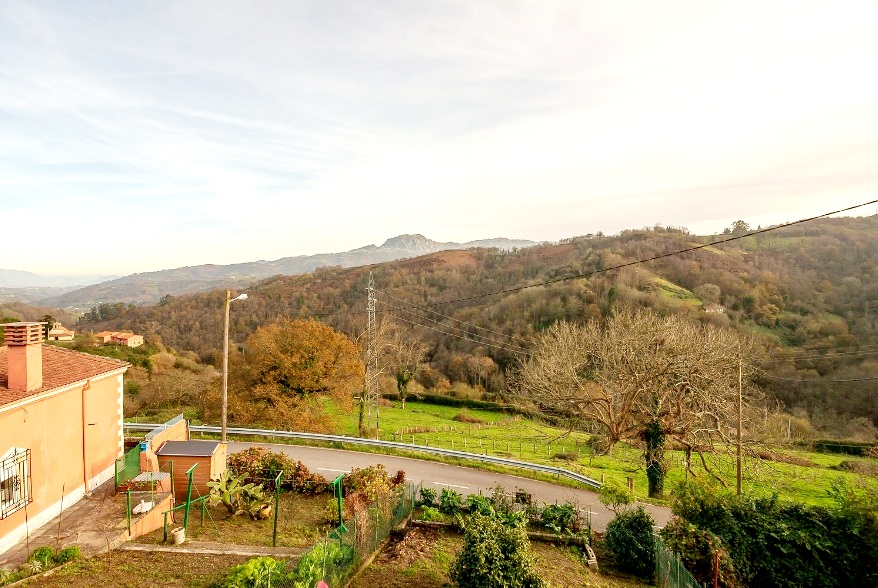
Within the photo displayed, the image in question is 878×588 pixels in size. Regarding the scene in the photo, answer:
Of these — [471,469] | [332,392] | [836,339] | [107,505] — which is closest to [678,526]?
[471,469]

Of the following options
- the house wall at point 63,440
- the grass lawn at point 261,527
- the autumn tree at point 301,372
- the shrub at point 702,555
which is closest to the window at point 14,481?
the house wall at point 63,440

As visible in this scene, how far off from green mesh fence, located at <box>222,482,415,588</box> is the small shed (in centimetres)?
543

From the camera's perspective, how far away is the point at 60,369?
14297mm

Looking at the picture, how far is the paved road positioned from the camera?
18.6 meters

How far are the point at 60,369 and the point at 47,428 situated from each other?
2154mm

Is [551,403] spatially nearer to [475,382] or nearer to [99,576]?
[99,576]

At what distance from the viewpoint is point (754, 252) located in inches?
3962

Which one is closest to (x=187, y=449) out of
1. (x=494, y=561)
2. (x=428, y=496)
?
(x=428, y=496)

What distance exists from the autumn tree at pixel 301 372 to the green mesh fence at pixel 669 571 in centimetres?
1877

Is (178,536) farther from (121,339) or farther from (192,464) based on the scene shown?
(121,339)

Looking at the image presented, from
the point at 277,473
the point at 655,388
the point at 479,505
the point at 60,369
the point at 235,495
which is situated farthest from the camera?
the point at 655,388

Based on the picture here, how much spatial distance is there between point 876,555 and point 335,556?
12110mm

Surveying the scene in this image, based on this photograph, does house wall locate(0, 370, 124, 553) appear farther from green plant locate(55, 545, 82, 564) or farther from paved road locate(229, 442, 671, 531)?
paved road locate(229, 442, 671, 531)

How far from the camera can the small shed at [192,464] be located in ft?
49.8
